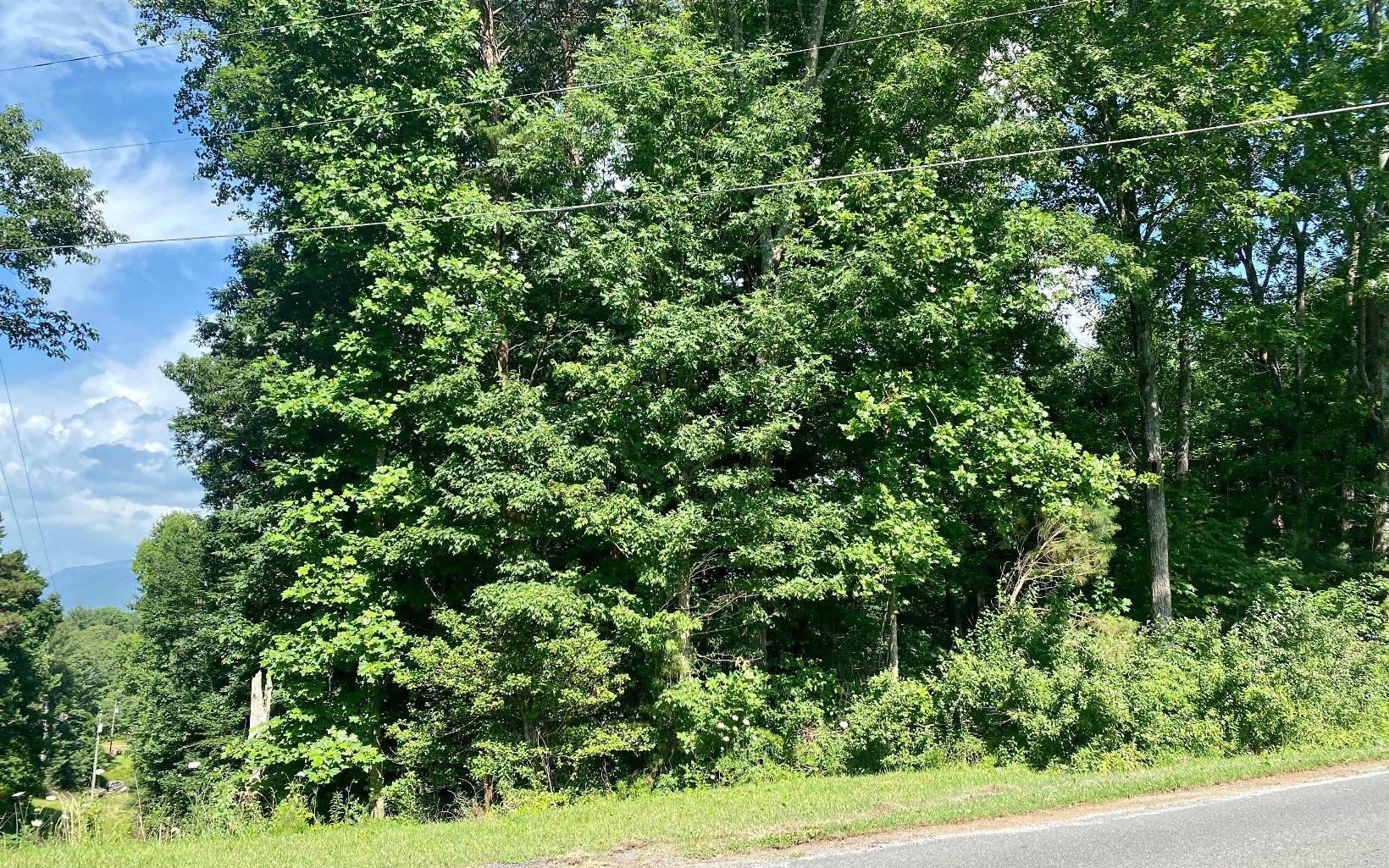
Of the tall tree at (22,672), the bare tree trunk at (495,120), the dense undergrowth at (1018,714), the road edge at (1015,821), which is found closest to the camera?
the road edge at (1015,821)

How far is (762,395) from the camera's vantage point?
13.2 m

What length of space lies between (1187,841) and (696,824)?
4242mm

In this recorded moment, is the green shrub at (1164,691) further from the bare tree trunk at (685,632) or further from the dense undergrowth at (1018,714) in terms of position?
the bare tree trunk at (685,632)

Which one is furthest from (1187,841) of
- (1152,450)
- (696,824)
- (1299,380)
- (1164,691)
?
(1299,380)

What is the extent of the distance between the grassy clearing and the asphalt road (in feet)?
2.26

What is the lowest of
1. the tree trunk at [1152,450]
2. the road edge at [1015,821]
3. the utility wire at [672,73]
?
the road edge at [1015,821]

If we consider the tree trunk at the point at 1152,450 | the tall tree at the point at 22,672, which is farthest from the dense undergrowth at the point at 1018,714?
the tall tree at the point at 22,672

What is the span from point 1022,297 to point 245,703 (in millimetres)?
21018

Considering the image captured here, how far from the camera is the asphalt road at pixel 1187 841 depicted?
5.77 m

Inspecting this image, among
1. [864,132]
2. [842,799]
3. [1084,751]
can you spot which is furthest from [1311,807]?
[864,132]

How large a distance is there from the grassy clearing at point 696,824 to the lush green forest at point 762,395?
141 centimetres

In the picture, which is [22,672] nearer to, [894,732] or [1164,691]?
[894,732]

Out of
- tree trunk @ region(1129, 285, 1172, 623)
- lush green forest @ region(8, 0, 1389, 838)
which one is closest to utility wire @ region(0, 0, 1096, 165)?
lush green forest @ region(8, 0, 1389, 838)

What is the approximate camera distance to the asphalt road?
18.9ft
